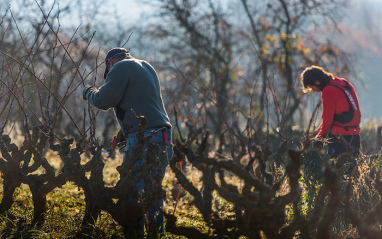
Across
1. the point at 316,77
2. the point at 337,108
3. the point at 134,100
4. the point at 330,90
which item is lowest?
the point at 134,100

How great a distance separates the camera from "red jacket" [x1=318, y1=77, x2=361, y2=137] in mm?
4859

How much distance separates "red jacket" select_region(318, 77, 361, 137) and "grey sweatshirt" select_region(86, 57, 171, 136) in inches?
82.8

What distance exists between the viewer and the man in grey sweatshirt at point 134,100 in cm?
343

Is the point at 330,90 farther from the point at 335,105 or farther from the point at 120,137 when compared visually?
the point at 120,137

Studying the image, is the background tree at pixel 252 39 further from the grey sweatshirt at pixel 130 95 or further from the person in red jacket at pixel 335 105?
the grey sweatshirt at pixel 130 95

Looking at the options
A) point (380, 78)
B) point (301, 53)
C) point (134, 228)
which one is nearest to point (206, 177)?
point (134, 228)

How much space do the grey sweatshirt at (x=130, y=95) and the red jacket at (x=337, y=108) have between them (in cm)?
210

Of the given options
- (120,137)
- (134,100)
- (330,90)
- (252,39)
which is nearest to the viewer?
(134,100)

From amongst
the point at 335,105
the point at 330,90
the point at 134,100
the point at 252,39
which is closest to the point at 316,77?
the point at 330,90

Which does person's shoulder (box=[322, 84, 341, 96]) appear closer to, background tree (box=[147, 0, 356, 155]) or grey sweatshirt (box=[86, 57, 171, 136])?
grey sweatshirt (box=[86, 57, 171, 136])

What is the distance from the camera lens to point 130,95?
3518mm

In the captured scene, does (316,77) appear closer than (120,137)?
No

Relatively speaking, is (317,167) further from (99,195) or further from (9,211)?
(9,211)

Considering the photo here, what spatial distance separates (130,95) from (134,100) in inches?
2.0
